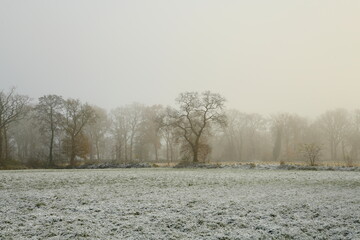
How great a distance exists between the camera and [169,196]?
18250mm

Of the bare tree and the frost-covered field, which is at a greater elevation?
the bare tree

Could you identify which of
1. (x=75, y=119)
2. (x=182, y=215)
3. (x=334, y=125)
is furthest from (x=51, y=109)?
(x=334, y=125)

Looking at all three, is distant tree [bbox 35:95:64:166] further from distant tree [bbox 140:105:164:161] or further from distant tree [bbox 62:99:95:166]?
distant tree [bbox 140:105:164:161]

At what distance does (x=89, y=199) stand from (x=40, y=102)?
5755cm

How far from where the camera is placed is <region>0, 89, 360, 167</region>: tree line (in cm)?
6062

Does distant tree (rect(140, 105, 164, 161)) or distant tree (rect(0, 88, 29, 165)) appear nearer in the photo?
distant tree (rect(0, 88, 29, 165))

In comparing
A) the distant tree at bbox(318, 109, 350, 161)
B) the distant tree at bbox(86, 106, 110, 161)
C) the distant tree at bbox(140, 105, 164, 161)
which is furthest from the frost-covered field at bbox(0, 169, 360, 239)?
the distant tree at bbox(318, 109, 350, 161)

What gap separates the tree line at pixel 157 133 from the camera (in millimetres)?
60625

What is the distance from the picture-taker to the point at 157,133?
82688 mm

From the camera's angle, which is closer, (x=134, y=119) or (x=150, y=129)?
(x=150, y=129)

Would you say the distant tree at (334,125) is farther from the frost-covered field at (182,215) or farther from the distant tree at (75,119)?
the frost-covered field at (182,215)

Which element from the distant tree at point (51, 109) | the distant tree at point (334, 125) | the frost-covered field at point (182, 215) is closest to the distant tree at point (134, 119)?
the distant tree at point (51, 109)

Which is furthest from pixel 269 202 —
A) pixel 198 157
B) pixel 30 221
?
pixel 198 157

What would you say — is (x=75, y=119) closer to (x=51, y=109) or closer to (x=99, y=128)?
(x=51, y=109)
